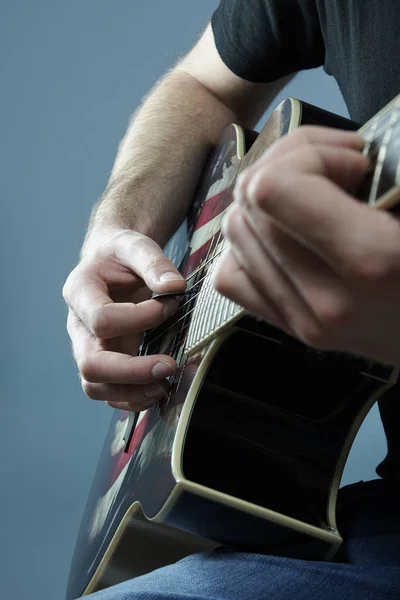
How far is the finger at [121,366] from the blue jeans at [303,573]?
0.64 feet

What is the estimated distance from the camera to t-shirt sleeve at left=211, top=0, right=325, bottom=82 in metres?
1.03

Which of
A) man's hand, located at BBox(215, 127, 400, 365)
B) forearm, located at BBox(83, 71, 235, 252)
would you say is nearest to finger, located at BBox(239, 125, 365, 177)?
man's hand, located at BBox(215, 127, 400, 365)

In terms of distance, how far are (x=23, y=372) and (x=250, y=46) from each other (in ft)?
4.42

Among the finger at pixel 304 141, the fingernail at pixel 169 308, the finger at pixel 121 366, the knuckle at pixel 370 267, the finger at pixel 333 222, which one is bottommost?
the finger at pixel 121 366

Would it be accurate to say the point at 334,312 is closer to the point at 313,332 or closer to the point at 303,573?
the point at 313,332

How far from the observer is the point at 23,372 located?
7.06 feet

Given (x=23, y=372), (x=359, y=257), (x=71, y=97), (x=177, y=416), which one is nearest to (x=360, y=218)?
(x=359, y=257)

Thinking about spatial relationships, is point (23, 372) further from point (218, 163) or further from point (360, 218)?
point (360, 218)

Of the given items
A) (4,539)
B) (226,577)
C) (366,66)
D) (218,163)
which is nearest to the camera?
(226,577)

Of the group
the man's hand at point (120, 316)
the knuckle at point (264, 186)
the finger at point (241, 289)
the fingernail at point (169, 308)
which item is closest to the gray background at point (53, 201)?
the man's hand at point (120, 316)

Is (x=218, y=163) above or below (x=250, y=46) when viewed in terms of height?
below

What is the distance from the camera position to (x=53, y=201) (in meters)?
2.26

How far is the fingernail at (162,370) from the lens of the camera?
2.53 ft

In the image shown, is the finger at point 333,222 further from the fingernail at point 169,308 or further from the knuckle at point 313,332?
the fingernail at point 169,308
